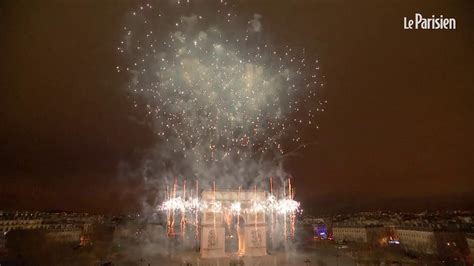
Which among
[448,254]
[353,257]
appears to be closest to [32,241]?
[353,257]

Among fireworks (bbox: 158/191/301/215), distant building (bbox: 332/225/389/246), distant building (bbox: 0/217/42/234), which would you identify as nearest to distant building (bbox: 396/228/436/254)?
distant building (bbox: 332/225/389/246)

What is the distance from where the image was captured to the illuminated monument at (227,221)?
32875mm

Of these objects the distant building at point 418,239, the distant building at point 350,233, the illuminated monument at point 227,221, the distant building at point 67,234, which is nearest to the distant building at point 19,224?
the distant building at point 67,234

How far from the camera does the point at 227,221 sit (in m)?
35.9

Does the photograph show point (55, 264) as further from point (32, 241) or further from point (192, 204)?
point (32, 241)

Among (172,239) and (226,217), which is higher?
(226,217)

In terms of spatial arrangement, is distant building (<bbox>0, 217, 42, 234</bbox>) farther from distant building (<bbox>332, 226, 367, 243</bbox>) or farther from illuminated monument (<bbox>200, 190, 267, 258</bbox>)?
distant building (<bbox>332, 226, 367, 243</bbox>)

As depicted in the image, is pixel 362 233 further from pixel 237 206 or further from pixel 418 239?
pixel 237 206

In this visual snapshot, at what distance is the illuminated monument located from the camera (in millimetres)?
32875

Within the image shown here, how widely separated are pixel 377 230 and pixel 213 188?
53.6 m

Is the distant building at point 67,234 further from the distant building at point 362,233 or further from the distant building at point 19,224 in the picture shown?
the distant building at point 362,233

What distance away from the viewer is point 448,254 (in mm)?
51781

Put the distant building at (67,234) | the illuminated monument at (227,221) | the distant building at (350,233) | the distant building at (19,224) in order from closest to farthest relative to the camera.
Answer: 1. the illuminated monument at (227,221)
2. the distant building at (67,234)
3. the distant building at (19,224)
4. the distant building at (350,233)

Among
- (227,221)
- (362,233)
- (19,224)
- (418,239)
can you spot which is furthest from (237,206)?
(19,224)
